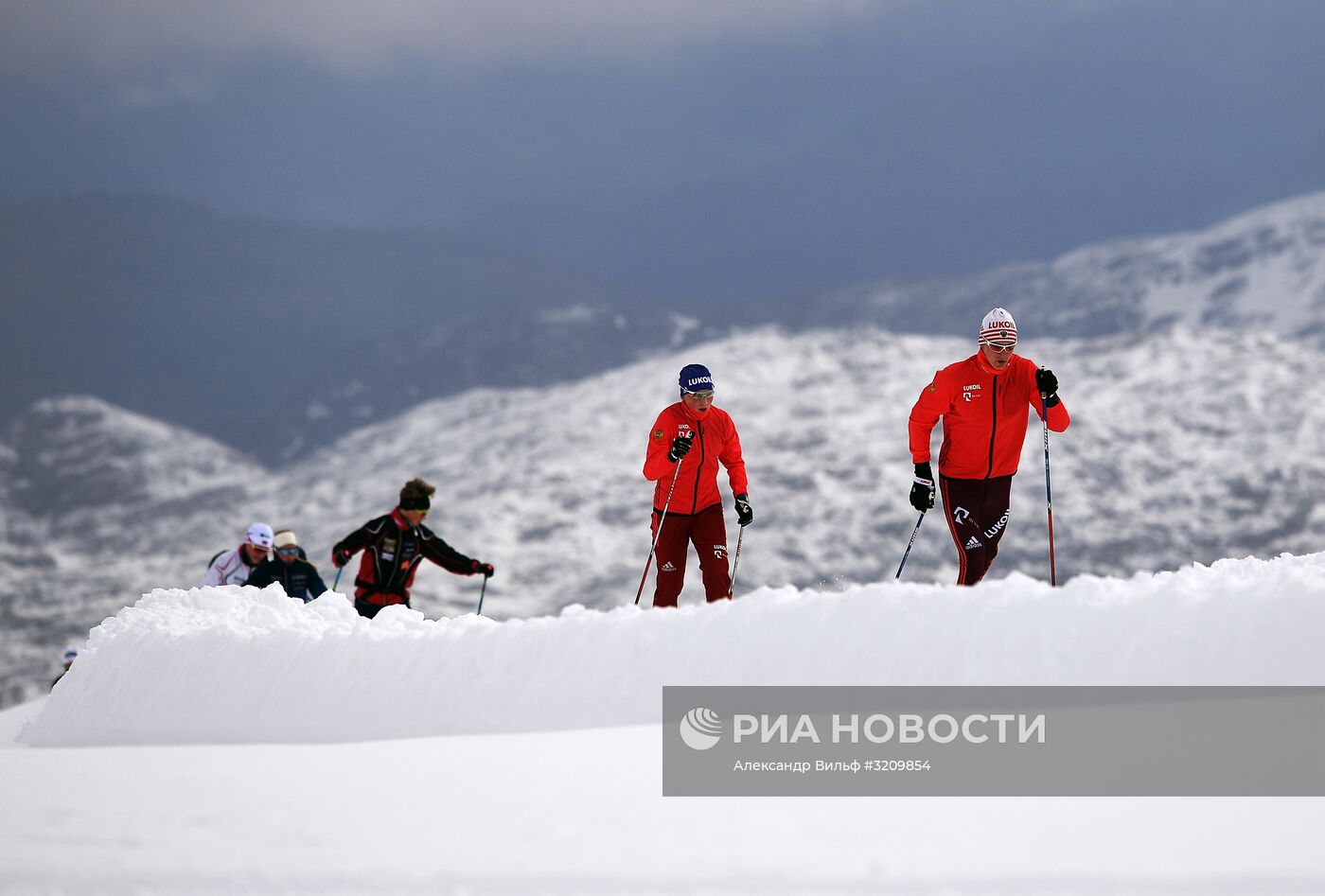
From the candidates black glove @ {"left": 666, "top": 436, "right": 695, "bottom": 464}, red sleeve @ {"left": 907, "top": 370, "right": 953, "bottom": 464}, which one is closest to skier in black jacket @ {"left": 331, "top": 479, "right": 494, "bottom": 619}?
black glove @ {"left": 666, "top": 436, "right": 695, "bottom": 464}

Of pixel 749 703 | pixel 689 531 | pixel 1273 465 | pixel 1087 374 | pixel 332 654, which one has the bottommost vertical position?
pixel 749 703

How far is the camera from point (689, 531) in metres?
10.0

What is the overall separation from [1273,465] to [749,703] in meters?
120

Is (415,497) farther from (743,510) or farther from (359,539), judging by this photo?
(743,510)

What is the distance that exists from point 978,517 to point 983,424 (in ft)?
2.07

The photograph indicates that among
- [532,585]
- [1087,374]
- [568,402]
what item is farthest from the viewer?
[568,402]

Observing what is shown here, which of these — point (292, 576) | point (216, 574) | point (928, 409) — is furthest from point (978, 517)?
point (216, 574)

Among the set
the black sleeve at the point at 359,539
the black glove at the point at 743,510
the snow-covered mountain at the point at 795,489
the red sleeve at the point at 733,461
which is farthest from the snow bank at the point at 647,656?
the snow-covered mountain at the point at 795,489

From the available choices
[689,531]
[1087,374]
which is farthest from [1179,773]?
[1087,374]

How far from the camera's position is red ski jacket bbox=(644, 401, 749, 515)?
9.80 m

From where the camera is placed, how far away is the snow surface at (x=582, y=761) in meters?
4.70

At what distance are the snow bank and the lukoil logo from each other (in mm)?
284

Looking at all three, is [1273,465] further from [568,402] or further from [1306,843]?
[1306,843]

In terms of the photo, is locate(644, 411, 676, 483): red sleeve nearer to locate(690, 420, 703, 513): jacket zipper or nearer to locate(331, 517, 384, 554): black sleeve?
locate(690, 420, 703, 513): jacket zipper
